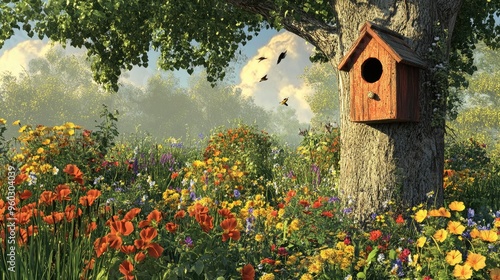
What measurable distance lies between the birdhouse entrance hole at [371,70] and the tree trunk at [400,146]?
1.17ft

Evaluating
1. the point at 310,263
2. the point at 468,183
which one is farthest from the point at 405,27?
the point at 310,263

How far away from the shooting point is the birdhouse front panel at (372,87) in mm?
5520

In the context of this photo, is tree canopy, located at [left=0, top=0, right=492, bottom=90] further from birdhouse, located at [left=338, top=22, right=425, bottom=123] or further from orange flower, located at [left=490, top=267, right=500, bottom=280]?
orange flower, located at [left=490, top=267, right=500, bottom=280]

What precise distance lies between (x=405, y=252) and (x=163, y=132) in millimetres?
60348

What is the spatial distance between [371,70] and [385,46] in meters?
0.71

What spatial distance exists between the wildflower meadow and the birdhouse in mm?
1009

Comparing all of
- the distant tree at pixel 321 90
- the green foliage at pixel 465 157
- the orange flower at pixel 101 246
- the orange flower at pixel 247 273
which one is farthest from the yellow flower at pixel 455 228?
the distant tree at pixel 321 90

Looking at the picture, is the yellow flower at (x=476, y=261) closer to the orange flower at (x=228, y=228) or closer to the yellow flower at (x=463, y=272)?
the yellow flower at (x=463, y=272)

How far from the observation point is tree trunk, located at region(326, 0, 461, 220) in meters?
5.87

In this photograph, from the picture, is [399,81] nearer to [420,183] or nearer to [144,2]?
[420,183]

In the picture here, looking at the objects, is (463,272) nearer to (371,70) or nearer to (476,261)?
(476,261)

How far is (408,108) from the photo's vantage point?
222 inches

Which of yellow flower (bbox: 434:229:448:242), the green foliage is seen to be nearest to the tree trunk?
yellow flower (bbox: 434:229:448:242)

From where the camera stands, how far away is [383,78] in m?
5.60
